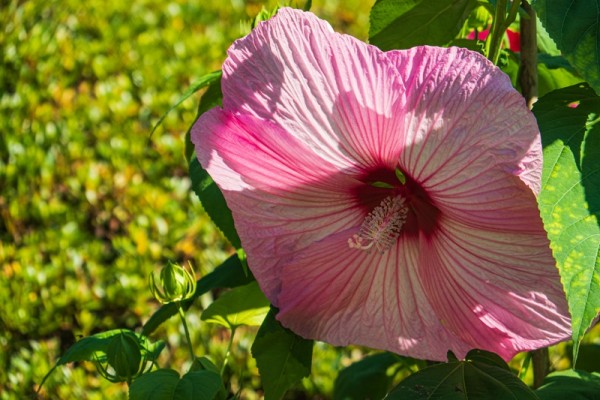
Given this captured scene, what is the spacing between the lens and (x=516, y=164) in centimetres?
75

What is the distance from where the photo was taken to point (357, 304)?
920 millimetres

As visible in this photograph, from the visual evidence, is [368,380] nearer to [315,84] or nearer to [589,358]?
[589,358]

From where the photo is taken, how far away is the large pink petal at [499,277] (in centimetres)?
80

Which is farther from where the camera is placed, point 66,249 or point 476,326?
point 66,249

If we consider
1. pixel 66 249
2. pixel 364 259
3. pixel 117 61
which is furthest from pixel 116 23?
pixel 364 259

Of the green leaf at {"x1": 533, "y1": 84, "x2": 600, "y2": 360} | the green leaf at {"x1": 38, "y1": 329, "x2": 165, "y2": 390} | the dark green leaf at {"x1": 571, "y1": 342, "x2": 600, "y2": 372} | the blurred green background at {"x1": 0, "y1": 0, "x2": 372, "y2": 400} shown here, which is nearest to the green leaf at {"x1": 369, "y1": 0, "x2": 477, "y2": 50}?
the green leaf at {"x1": 533, "y1": 84, "x2": 600, "y2": 360}

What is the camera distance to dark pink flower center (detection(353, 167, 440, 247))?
3.04 feet

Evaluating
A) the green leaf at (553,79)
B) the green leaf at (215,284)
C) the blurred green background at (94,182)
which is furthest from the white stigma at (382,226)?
the blurred green background at (94,182)

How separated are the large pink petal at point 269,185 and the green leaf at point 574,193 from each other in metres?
0.20

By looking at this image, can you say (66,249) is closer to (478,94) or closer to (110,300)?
(110,300)

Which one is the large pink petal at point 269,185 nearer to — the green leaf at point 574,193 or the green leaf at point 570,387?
the green leaf at point 574,193

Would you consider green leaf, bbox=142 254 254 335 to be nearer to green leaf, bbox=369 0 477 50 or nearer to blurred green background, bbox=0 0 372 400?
green leaf, bbox=369 0 477 50

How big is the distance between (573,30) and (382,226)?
26 centimetres

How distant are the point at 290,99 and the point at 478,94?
0.56 feet
